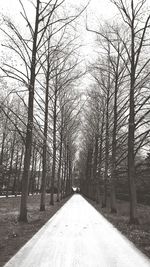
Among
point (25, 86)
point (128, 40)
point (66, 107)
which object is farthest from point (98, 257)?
point (66, 107)

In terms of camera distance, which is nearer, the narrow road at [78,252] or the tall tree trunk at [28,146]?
the narrow road at [78,252]

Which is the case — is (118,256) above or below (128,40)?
below

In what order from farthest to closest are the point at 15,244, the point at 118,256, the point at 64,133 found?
1. the point at 64,133
2. the point at 15,244
3. the point at 118,256

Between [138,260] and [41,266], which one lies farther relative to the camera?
[138,260]

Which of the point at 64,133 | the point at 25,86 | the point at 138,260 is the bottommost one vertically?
the point at 138,260

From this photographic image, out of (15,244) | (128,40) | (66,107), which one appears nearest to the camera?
(15,244)

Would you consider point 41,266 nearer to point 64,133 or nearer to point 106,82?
point 106,82

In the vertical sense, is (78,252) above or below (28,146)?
below

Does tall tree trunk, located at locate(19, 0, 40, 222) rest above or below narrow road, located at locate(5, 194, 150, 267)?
above

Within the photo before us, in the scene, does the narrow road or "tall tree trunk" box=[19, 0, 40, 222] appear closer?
the narrow road

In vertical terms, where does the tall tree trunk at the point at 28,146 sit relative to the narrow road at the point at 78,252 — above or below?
above

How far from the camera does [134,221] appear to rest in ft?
45.2

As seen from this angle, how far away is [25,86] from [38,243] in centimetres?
757

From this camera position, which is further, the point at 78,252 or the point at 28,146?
the point at 28,146
